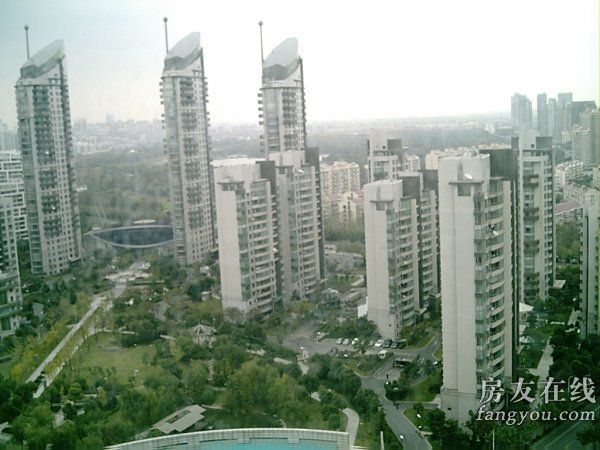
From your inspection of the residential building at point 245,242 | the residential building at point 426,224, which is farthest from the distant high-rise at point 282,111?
the residential building at point 426,224

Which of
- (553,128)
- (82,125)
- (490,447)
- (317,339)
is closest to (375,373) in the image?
(317,339)

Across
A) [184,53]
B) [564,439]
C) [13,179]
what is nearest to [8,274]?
[13,179]

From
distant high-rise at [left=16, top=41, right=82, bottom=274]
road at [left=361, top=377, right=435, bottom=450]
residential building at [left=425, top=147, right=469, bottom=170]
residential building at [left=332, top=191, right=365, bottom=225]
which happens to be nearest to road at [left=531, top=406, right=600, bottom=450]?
road at [left=361, top=377, right=435, bottom=450]

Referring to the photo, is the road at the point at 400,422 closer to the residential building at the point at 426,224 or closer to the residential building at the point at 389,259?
the residential building at the point at 389,259

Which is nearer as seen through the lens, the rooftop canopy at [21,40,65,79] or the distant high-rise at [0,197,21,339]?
the distant high-rise at [0,197,21,339]

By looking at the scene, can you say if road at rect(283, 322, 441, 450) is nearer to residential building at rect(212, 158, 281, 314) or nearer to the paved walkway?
the paved walkway

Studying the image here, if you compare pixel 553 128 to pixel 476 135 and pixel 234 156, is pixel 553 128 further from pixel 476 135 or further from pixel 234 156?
pixel 234 156
